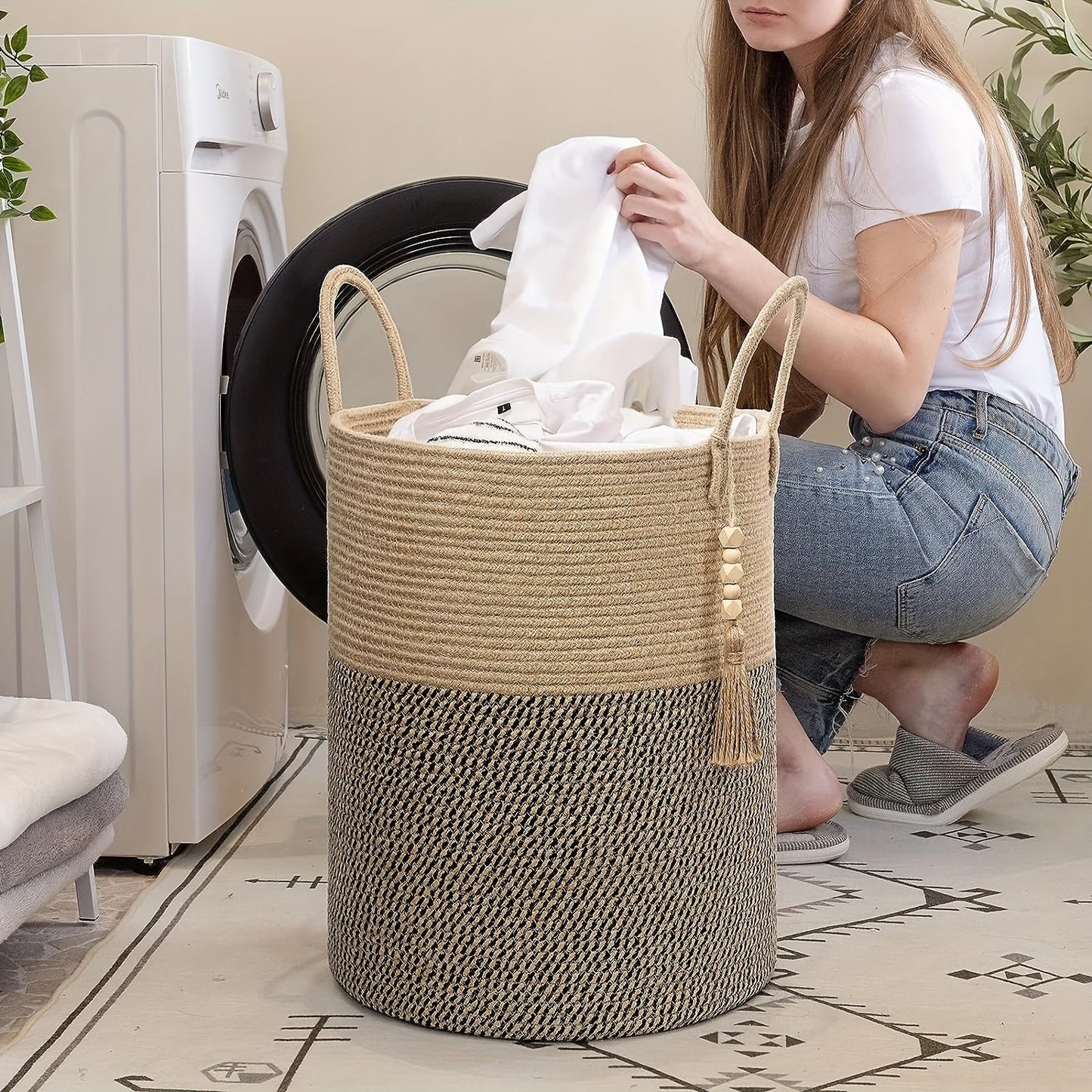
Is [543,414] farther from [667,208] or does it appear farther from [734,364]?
[667,208]

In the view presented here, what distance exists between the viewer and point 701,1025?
113 centimetres

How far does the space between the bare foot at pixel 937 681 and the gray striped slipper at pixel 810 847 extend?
0.22m

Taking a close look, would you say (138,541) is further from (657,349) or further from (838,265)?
(838,265)

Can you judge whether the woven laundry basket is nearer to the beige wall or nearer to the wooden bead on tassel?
the wooden bead on tassel

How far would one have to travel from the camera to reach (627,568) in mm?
1047

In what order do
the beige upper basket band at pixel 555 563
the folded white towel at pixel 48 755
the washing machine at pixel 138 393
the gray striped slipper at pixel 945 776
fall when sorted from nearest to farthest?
the beige upper basket band at pixel 555 563
the folded white towel at pixel 48 755
the washing machine at pixel 138 393
the gray striped slipper at pixel 945 776

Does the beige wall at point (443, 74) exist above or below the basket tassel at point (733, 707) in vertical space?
above

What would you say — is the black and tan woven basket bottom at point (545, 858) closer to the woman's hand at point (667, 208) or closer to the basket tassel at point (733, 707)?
the basket tassel at point (733, 707)

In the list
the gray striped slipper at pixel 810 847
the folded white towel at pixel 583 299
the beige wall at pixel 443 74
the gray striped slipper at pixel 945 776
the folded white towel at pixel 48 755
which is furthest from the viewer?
the beige wall at pixel 443 74

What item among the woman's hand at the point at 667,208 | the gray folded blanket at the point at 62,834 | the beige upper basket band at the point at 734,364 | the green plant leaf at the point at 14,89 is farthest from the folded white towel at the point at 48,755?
the woman's hand at the point at 667,208

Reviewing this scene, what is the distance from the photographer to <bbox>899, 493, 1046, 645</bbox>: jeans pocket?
148 centimetres

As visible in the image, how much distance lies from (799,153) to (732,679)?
71 cm

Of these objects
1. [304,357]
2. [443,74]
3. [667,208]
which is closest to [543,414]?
[667,208]

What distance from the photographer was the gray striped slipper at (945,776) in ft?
5.38
